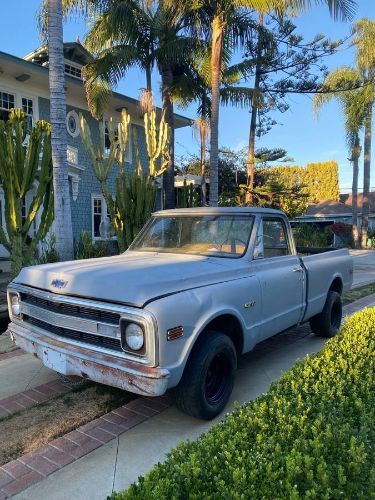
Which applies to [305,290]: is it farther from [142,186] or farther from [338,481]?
[142,186]

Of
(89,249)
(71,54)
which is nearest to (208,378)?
(89,249)

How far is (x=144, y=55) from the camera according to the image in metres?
13.4

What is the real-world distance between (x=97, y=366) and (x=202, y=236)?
1.92 m

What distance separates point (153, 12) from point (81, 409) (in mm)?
12836

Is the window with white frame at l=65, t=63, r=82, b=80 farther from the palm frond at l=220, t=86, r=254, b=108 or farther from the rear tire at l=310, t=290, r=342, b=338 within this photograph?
the rear tire at l=310, t=290, r=342, b=338

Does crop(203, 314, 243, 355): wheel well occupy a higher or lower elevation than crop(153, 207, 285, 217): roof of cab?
lower

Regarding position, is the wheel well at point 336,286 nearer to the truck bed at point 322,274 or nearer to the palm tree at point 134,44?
the truck bed at point 322,274

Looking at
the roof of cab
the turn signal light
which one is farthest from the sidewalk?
the roof of cab

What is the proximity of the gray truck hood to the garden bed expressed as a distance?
1.10 meters

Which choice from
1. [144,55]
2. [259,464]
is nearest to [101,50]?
[144,55]

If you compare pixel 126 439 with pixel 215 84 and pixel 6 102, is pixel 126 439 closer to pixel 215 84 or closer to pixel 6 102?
pixel 215 84

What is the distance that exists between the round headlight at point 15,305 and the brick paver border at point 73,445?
1.30m

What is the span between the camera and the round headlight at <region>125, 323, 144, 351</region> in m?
3.02

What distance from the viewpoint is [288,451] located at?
6.62 feet
